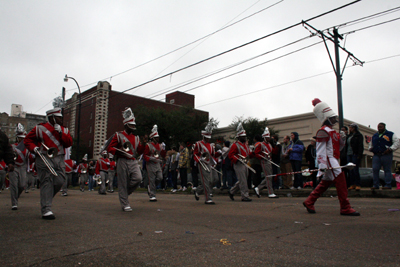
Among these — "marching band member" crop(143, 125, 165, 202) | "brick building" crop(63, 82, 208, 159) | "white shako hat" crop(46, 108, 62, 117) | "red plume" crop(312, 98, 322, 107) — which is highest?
"brick building" crop(63, 82, 208, 159)

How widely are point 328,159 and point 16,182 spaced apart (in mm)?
7451

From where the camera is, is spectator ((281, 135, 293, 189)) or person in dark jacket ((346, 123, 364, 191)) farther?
spectator ((281, 135, 293, 189))

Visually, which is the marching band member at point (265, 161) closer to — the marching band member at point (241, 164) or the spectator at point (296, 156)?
the marching band member at point (241, 164)

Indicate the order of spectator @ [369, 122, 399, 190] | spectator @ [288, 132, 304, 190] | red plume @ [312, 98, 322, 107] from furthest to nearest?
spectator @ [288, 132, 304, 190] < spectator @ [369, 122, 399, 190] < red plume @ [312, 98, 322, 107]

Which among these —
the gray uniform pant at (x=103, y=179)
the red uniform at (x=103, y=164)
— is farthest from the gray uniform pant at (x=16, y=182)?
the red uniform at (x=103, y=164)

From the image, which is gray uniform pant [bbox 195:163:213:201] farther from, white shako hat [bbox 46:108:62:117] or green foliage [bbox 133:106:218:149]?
green foliage [bbox 133:106:218:149]

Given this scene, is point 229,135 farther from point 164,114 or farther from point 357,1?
point 357,1

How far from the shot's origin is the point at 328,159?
6352mm

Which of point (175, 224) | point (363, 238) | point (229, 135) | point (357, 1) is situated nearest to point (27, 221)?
point (175, 224)

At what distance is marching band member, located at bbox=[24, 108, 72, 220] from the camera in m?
6.05

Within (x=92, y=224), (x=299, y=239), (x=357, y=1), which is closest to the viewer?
(x=299, y=239)

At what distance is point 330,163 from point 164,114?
135 feet

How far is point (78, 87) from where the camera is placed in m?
30.0

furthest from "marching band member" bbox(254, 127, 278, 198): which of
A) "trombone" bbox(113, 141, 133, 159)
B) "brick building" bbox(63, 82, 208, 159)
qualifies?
"brick building" bbox(63, 82, 208, 159)
